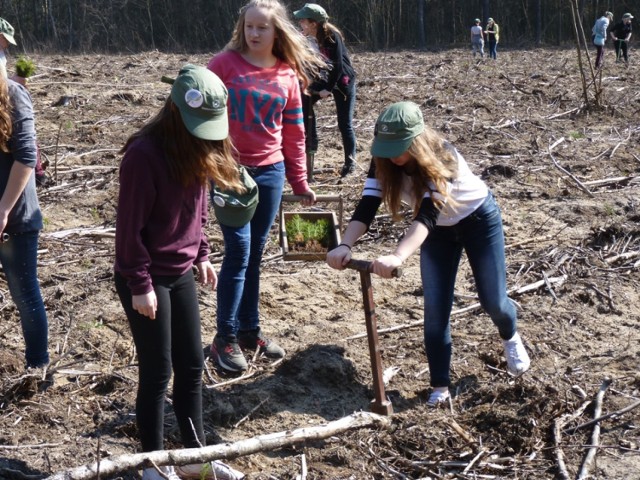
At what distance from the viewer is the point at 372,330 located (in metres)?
4.03

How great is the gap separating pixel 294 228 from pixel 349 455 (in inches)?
118

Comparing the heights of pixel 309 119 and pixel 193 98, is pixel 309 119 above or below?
below

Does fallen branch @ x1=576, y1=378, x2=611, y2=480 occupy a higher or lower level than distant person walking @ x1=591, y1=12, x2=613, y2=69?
lower

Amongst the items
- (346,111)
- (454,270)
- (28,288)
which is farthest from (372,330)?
(346,111)

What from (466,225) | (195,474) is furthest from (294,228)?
(195,474)

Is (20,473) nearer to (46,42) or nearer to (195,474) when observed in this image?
(195,474)

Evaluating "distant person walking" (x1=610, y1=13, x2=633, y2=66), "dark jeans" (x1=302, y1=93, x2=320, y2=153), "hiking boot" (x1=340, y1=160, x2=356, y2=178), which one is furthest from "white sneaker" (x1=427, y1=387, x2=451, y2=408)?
"distant person walking" (x1=610, y1=13, x2=633, y2=66)

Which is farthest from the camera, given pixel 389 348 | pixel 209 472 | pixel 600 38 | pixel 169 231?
pixel 600 38

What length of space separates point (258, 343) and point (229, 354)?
1.02 feet

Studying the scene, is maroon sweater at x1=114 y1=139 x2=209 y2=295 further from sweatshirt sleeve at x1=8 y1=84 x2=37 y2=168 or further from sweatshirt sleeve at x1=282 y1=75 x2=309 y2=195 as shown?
sweatshirt sleeve at x1=282 y1=75 x2=309 y2=195

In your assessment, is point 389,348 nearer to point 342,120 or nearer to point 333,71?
point 333,71

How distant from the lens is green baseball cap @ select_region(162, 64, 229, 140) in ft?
10.6

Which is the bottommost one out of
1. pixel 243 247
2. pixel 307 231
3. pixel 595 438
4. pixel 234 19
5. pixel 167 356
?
pixel 595 438

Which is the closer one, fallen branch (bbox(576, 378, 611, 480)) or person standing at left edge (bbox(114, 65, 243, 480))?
person standing at left edge (bbox(114, 65, 243, 480))
